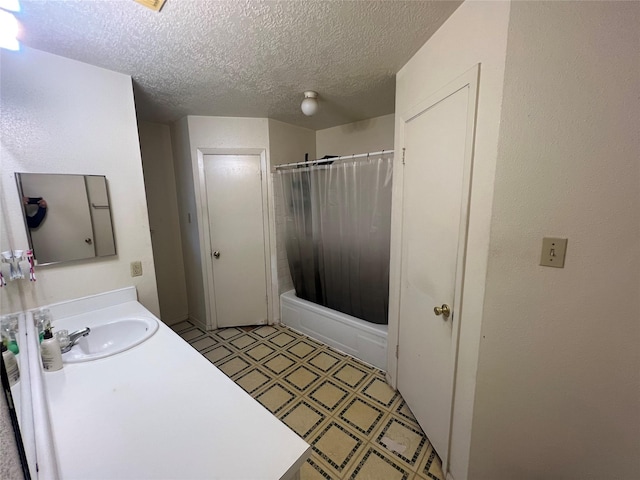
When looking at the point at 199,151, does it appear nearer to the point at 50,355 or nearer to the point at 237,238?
the point at 237,238

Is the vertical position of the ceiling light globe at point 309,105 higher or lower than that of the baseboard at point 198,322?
higher

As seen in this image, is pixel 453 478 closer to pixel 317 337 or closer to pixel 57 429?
pixel 317 337

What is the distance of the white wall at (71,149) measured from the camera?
1258 millimetres

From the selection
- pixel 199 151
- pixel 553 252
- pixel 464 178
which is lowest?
pixel 553 252

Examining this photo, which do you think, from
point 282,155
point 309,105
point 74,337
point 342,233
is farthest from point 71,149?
point 342,233

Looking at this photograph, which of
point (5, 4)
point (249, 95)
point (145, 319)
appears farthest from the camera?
point (249, 95)

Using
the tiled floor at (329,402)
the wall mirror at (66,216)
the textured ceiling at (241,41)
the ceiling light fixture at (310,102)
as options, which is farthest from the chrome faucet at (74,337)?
the ceiling light fixture at (310,102)

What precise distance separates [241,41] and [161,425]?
1.64m

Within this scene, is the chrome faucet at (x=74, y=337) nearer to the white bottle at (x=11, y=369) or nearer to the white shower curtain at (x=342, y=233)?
the white bottle at (x=11, y=369)

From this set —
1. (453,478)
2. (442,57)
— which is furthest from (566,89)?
(453,478)

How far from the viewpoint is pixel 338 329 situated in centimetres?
239

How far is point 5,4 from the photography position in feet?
3.10

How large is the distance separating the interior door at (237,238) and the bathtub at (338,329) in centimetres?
33

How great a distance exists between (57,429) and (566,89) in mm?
1871
